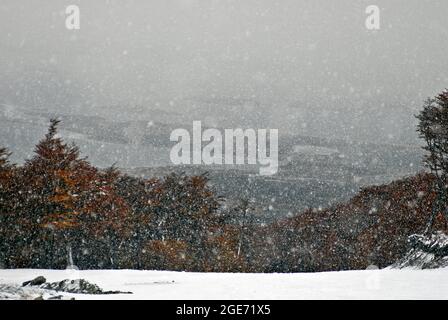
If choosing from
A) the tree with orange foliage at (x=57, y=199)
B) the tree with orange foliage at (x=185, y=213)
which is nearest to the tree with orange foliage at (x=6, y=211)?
the tree with orange foliage at (x=57, y=199)

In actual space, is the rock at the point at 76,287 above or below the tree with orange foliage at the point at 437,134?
below

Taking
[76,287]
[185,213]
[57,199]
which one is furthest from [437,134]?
[185,213]

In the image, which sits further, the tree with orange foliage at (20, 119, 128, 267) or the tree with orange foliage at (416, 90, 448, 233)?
the tree with orange foliage at (20, 119, 128, 267)

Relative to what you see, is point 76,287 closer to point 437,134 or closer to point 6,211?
point 437,134

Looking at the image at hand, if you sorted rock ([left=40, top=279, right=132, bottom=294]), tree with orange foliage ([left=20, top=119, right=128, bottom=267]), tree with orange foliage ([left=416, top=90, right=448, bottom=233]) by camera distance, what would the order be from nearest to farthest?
rock ([left=40, top=279, right=132, bottom=294]), tree with orange foliage ([left=416, top=90, right=448, bottom=233]), tree with orange foliage ([left=20, top=119, right=128, bottom=267])

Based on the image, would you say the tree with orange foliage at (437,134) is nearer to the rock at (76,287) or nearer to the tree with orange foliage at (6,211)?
the rock at (76,287)

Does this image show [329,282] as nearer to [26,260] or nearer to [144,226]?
[26,260]

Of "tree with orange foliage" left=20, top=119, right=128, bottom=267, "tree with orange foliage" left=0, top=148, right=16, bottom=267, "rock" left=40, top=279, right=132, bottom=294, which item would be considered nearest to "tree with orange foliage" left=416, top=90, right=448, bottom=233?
Result: "rock" left=40, top=279, right=132, bottom=294

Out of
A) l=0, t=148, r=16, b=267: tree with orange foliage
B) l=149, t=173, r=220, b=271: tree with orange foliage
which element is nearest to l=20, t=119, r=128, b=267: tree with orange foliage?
l=0, t=148, r=16, b=267: tree with orange foliage

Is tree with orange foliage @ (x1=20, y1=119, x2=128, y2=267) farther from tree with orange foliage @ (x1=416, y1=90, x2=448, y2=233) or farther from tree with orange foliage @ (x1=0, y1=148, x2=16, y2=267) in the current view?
tree with orange foliage @ (x1=416, y1=90, x2=448, y2=233)

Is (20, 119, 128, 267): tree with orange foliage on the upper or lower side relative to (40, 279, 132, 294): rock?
upper

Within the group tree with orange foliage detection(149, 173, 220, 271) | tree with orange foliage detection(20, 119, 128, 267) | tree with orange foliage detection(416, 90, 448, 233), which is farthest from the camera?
tree with orange foliage detection(149, 173, 220, 271)
